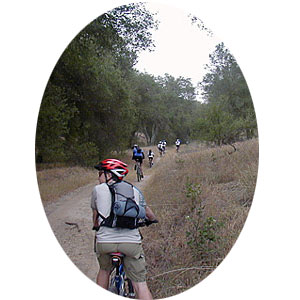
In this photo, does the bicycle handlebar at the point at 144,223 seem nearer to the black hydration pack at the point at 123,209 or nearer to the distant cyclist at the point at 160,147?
the black hydration pack at the point at 123,209

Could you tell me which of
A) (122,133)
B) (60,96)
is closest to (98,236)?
(122,133)

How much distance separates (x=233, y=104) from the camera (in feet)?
9.23

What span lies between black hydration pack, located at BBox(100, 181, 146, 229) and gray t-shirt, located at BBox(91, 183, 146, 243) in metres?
0.03

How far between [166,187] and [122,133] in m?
0.60

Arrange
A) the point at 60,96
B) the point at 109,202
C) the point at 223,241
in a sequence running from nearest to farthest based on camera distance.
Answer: the point at 109,202 → the point at 223,241 → the point at 60,96

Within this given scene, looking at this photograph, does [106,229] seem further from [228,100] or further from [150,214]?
[228,100]

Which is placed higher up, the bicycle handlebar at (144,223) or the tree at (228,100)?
the tree at (228,100)

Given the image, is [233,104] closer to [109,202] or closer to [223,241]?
[223,241]

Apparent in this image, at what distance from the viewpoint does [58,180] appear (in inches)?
106

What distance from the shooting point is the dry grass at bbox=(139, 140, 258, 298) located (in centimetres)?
254

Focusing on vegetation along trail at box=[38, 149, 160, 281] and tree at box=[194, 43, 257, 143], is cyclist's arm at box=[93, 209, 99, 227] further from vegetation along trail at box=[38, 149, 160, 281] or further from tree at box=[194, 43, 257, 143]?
tree at box=[194, 43, 257, 143]

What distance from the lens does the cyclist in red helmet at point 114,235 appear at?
2.40 meters

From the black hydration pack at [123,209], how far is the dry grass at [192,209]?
6.3 inches

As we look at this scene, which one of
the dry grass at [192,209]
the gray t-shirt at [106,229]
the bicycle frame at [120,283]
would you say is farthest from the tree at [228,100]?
the bicycle frame at [120,283]
